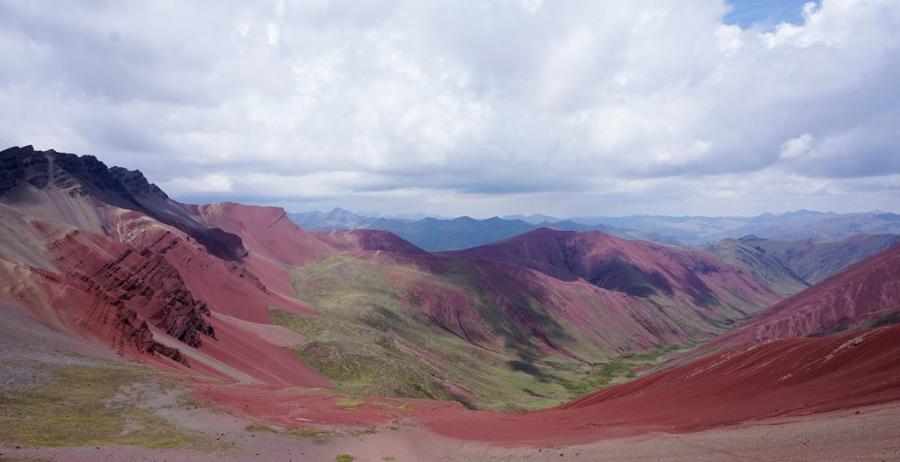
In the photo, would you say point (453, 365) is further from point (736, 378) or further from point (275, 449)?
point (275, 449)

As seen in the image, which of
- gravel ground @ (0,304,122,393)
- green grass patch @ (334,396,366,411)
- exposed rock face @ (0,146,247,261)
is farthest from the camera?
exposed rock face @ (0,146,247,261)

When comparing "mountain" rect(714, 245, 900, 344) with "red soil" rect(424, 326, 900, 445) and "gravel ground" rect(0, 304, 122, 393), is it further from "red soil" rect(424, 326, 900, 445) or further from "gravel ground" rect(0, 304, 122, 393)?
"gravel ground" rect(0, 304, 122, 393)

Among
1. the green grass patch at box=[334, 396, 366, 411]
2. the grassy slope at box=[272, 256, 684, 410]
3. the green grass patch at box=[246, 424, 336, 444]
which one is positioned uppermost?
the green grass patch at box=[246, 424, 336, 444]

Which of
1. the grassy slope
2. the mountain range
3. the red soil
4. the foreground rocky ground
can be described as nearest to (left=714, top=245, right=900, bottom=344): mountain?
the mountain range

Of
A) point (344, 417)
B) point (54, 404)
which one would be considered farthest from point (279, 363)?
point (54, 404)

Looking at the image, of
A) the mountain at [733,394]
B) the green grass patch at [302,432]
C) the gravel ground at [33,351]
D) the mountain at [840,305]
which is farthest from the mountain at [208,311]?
the mountain at [840,305]

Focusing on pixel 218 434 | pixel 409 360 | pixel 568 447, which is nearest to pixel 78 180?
pixel 409 360
